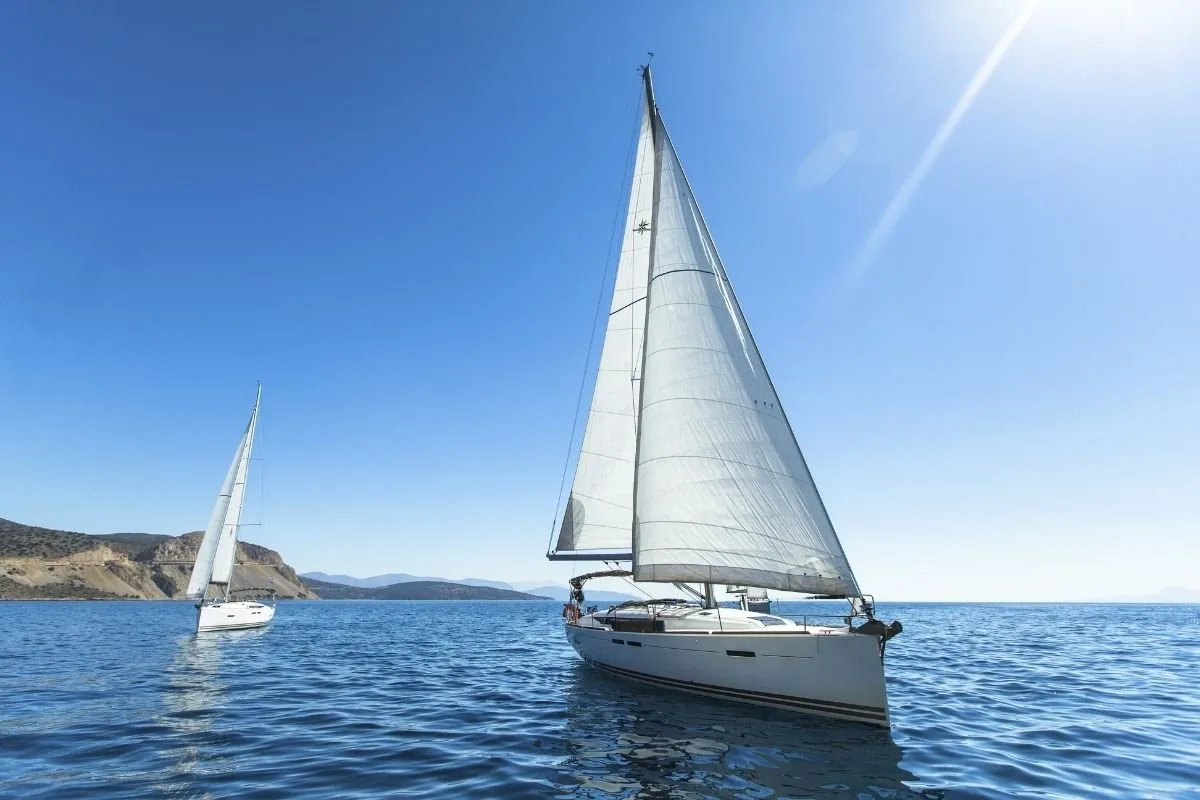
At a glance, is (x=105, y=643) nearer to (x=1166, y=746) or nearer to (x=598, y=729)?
(x=598, y=729)

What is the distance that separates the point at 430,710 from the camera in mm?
15312

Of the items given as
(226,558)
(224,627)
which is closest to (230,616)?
(224,627)

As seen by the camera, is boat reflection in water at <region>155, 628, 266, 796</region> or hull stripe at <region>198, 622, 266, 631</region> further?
hull stripe at <region>198, 622, 266, 631</region>

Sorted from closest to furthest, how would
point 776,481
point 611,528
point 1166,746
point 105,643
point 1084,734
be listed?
1. point 1166,746
2. point 1084,734
3. point 776,481
4. point 611,528
5. point 105,643

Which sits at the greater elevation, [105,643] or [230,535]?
[230,535]

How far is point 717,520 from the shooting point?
15688 mm

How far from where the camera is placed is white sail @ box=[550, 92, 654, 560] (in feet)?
77.7

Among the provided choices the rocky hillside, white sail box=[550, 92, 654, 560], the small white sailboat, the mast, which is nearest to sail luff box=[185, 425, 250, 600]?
the small white sailboat

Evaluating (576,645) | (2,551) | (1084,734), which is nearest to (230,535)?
(576,645)

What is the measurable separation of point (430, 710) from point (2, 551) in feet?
515

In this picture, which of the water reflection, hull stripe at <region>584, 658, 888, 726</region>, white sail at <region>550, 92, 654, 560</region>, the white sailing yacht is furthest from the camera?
white sail at <region>550, 92, 654, 560</region>

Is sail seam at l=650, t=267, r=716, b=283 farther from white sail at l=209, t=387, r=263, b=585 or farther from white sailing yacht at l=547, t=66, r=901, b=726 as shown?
white sail at l=209, t=387, r=263, b=585

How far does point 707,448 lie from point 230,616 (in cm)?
4087

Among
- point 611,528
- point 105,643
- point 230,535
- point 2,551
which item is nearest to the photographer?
point 611,528
